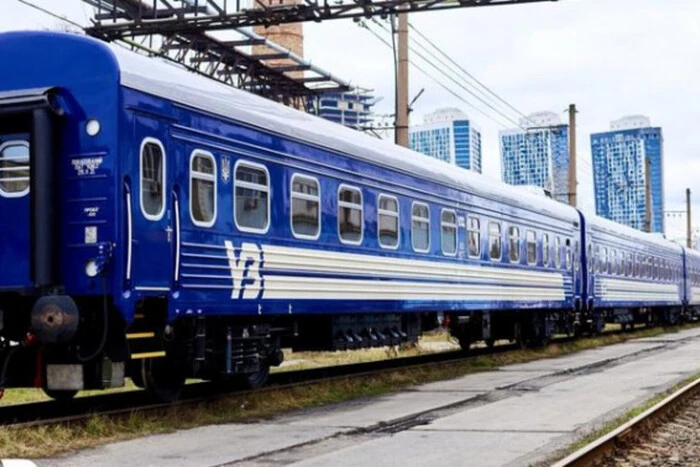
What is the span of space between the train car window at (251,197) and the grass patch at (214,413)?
2158mm

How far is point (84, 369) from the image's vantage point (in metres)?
10.2

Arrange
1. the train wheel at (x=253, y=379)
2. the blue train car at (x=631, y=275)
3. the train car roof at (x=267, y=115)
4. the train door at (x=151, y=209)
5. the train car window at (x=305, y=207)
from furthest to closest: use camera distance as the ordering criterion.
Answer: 1. the blue train car at (x=631, y=275)
2. the train wheel at (x=253, y=379)
3. the train car window at (x=305, y=207)
4. the train car roof at (x=267, y=115)
5. the train door at (x=151, y=209)

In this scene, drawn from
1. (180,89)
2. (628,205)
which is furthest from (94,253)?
(628,205)

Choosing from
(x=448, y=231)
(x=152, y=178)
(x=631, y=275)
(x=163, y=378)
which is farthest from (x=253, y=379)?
(x=631, y=275)

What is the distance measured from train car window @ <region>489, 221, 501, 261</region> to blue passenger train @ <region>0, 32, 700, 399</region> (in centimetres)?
341

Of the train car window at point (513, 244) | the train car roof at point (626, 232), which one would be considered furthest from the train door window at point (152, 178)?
the train car roof at point (626, 232)

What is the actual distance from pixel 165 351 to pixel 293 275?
92.3 inches

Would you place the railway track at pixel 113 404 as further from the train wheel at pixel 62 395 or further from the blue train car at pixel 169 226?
the blue train car at pixel 169 226

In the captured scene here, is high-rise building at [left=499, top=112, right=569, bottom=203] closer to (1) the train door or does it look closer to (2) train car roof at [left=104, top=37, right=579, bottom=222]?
(2) train car roof at [left=104, top=37, right=579, bottom=222]

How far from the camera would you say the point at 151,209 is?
10.5 m

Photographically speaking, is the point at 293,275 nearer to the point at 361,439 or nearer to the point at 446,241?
the point at 361,439

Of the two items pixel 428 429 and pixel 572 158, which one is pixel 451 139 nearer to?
pixel 572 158

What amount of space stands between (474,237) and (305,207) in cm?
701

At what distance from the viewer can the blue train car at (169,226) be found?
32.9 feet
